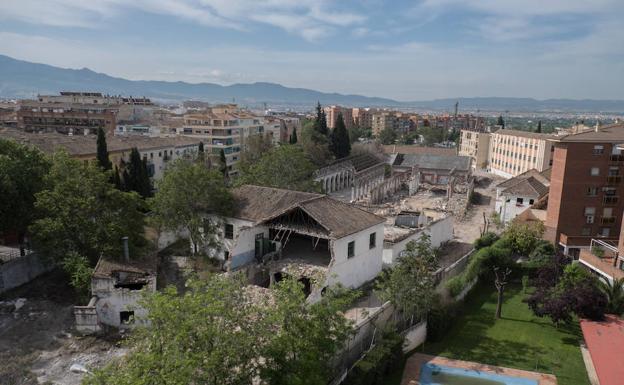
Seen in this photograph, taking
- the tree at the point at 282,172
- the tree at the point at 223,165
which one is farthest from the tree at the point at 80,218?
the tree at the point at 223,165

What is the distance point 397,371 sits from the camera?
24.3m

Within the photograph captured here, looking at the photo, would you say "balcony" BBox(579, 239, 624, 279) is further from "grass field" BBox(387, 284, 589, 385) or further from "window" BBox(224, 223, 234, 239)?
"window" BBox(224, 223, 234, 239)

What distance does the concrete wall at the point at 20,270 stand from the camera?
1249 inches

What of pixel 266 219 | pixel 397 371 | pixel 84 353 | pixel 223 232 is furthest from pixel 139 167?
pixel 397 371

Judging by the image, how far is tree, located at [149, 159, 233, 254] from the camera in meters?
34.5

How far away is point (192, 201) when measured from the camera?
114 ft

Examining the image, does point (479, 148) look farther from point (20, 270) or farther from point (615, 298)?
point (20, 270)

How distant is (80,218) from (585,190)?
132 feet

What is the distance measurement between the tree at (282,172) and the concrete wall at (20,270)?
1937cm

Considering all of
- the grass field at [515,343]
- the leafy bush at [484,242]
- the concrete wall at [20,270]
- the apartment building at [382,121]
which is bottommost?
the grass field at [515,343]

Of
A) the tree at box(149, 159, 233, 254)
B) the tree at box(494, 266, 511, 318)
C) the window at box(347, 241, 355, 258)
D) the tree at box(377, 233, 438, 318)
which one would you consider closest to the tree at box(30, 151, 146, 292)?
the tree at box(149, 159, 233, 254)

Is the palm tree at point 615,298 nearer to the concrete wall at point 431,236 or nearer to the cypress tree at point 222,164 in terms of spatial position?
the concrete wall at point 431,236

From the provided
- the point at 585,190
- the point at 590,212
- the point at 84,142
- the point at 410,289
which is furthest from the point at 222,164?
the point at 410,289

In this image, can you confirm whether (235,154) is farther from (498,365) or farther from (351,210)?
(498,365)
